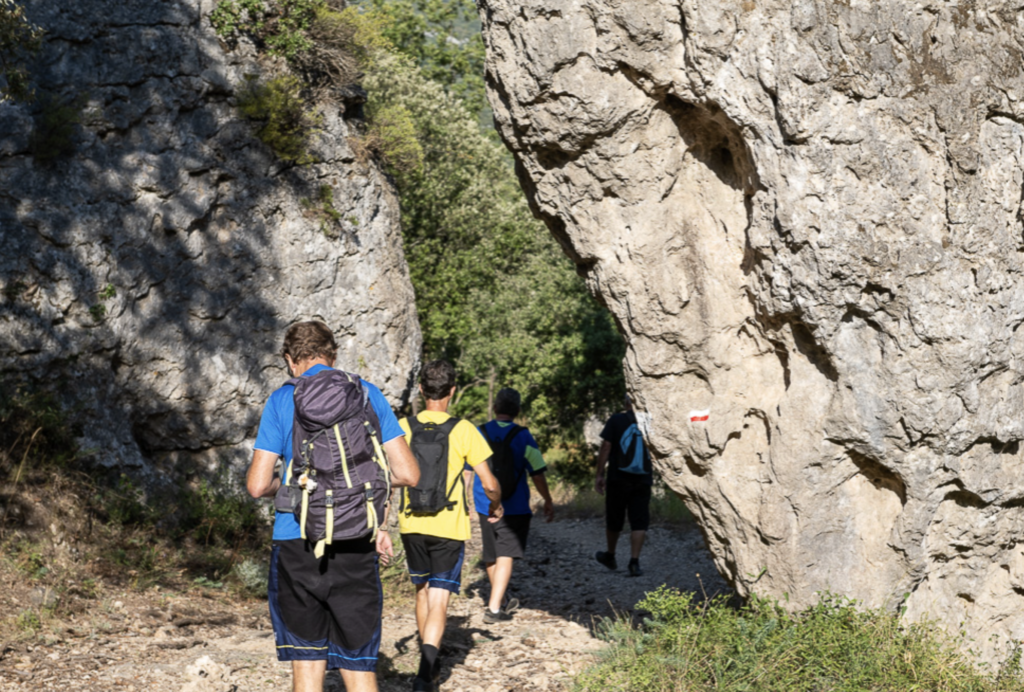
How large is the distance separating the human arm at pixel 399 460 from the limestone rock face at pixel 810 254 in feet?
6.28

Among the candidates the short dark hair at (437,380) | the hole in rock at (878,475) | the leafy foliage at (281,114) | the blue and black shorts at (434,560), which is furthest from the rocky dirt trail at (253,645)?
the leafy foliage at (281,114)

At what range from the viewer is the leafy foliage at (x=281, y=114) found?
9.66m

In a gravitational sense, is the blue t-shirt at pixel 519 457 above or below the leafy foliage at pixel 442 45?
below

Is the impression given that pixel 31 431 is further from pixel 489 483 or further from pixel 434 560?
pixel 489 483

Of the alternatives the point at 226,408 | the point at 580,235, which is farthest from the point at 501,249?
the point at 580,235

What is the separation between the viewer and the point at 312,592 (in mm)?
3775

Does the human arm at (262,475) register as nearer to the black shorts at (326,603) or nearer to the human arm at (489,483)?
the black shorts at (326,603)

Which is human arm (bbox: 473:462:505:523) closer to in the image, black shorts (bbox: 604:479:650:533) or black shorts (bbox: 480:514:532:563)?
black shorts (bbox: 480:514:532:563)

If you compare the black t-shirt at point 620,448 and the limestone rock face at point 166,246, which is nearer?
the limestone rock face at point 166,246

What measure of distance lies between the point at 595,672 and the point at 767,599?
1148 mm

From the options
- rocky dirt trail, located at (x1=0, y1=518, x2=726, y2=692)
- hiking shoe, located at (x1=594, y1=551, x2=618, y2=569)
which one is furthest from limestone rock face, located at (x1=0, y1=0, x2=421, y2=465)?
hiking shoe, located at (x1=594, y1=551, x2=618, y2=569)

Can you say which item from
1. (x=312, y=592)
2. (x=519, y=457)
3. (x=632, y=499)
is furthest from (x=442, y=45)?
(x=312, y=592)

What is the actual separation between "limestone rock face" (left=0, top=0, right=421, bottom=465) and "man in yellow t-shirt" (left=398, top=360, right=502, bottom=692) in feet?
14.3

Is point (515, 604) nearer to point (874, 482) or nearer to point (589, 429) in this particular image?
point (874, 482)
